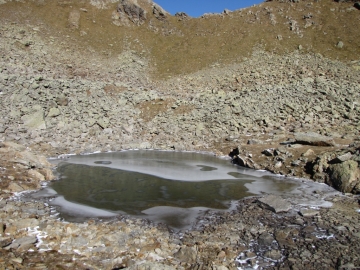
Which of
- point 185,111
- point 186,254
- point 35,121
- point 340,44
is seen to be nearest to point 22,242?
point 186,254

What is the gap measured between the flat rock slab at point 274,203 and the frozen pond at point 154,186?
102 centimetres

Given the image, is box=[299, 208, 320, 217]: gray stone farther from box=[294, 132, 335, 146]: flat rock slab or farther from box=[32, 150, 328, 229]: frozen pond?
box=[294, 132, 335, 146]: flat rock slab

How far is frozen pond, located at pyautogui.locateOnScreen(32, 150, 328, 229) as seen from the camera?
916 cm

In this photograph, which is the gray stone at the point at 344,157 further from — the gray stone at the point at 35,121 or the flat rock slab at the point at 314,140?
the gray stone at the point at 35,121

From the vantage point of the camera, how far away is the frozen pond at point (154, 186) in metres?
9.16

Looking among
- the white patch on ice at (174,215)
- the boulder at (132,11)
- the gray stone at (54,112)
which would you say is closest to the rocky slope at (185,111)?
the gray stone at (54,112)

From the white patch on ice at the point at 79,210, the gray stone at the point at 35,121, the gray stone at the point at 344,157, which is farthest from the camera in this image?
the gray stone at the point at 35,121

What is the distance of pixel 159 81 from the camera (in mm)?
32781

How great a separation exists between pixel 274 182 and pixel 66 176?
9.67m

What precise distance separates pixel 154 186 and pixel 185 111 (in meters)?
14.0

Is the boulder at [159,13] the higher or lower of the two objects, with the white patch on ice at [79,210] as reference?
higher

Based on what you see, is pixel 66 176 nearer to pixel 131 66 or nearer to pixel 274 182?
pixel 274 182

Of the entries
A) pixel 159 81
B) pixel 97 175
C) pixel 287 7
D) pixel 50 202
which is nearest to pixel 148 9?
pixel 159 81

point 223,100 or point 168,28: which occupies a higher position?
point 168,28
